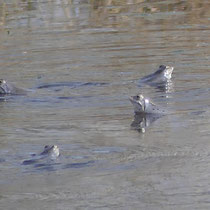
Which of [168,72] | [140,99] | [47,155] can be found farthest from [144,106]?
[47,155]

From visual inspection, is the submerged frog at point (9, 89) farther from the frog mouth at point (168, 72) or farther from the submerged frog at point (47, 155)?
the submerged frog at point (47, 155)

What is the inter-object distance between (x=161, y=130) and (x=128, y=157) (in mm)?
974

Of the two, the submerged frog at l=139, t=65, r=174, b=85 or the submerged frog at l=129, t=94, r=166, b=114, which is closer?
the submerged frog at l=129, t=94, r=166, b=114

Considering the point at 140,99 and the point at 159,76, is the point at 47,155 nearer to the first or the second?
the point at 140,99

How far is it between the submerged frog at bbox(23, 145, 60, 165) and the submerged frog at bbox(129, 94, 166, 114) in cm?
190

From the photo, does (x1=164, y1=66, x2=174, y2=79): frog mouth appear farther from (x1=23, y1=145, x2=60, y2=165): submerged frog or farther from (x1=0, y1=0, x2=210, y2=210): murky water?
(x1=23, y1=145, x2=60, y2=165): submerged frog

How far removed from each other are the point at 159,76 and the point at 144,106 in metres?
1.61

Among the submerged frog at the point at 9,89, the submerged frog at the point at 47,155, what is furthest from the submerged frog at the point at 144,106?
the submerged frog at the point at 47,155

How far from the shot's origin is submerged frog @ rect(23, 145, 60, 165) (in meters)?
5.93

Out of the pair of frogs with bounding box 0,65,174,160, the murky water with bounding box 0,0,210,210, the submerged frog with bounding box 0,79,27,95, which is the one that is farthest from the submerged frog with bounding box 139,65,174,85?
the submerged frog with bounding box 0,79,27,95

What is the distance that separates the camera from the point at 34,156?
19.9 feet

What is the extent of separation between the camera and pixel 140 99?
7.73 m

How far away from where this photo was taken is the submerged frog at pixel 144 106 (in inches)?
304

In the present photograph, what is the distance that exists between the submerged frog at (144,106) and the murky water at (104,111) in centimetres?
13
